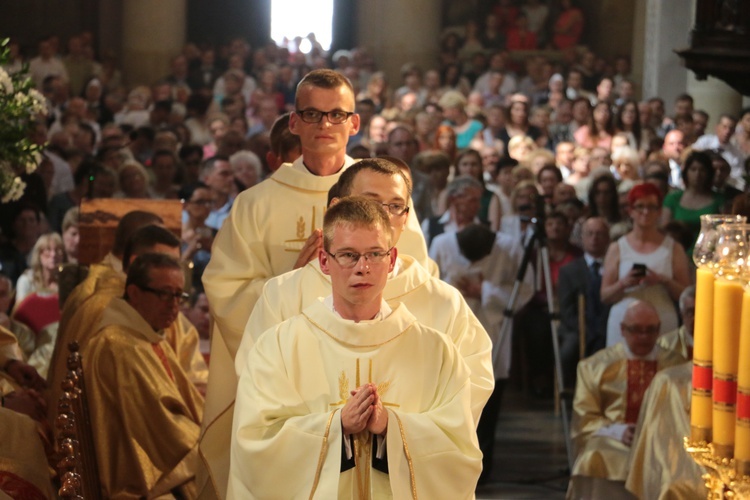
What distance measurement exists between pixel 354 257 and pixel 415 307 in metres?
0.64

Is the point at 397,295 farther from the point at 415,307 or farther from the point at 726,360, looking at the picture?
the point at 726,360

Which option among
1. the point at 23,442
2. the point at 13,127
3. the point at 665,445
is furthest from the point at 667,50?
the point at 23,442

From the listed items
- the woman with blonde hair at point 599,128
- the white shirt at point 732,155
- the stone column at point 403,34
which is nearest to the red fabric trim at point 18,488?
the white shirt at point 732,155

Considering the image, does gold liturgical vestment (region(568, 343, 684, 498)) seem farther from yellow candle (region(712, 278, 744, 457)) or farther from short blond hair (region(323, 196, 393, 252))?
yellow candle (region(712, 278, 744, 457))

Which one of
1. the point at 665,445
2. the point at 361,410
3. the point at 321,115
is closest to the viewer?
the point at 361,410

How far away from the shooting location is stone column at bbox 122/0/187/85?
20.6 m

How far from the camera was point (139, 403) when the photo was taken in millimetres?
5180

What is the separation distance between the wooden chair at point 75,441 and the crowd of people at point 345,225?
0.40 meters

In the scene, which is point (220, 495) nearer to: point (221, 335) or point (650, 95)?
point (221, 335)

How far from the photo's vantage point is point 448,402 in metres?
3.52

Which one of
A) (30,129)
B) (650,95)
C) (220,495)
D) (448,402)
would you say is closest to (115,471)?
(220,495)

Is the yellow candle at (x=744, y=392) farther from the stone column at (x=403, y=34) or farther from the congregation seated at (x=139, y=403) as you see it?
the stone column at (x=403, y=34)

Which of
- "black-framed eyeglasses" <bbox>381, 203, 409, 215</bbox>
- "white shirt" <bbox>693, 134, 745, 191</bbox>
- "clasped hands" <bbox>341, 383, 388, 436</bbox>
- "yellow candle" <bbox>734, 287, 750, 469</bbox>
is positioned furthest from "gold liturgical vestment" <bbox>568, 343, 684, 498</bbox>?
"white shirt" <bbox>693, 134, 745, 191</bbox>

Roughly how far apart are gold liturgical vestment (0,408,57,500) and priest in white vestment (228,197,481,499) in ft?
3.90
